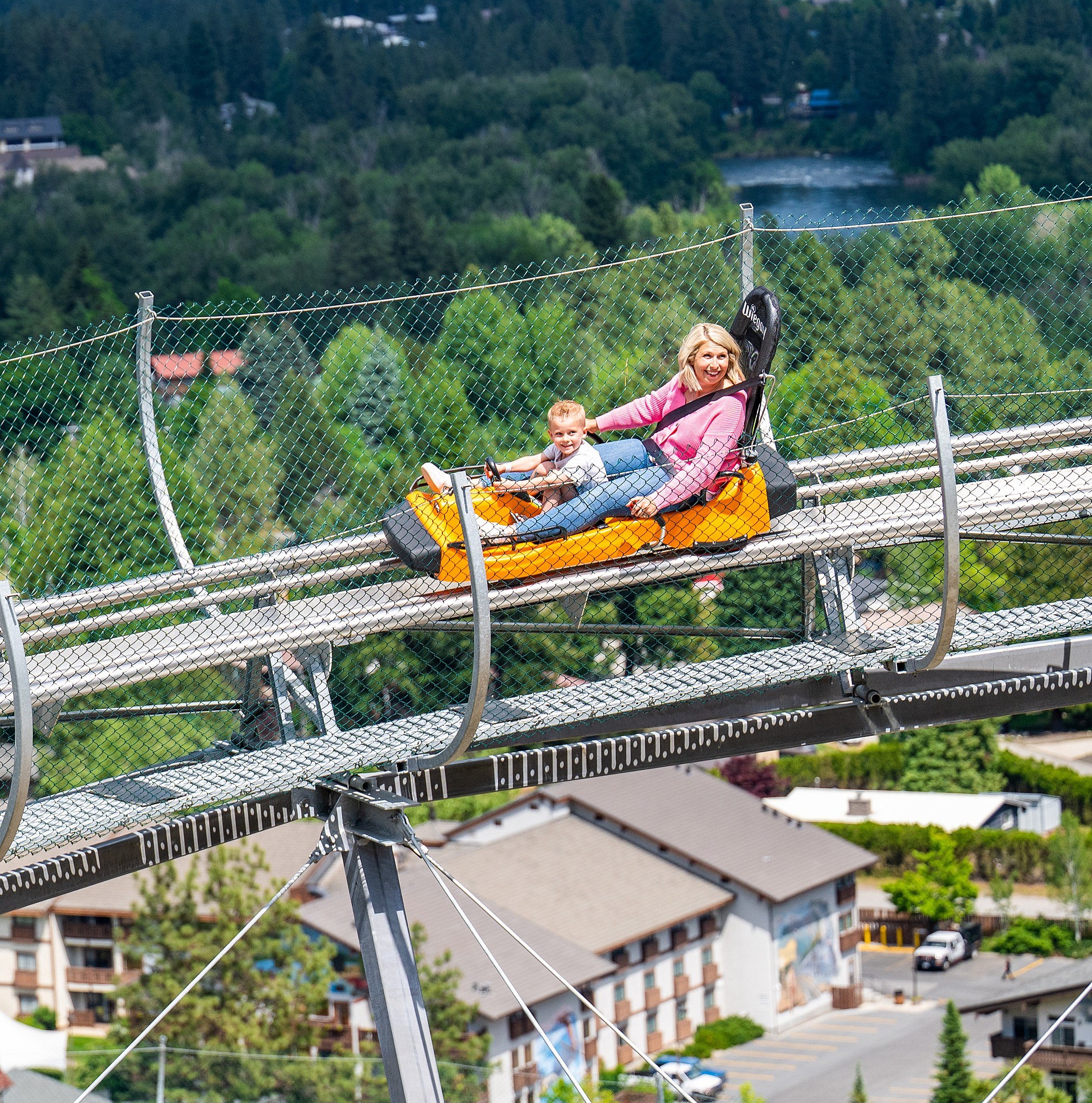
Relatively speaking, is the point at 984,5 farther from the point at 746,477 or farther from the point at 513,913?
Result: the point at 746,477

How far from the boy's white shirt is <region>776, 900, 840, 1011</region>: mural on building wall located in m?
28.2

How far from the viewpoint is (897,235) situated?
8133 millimetres

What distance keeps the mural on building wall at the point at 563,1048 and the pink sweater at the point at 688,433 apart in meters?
22.9

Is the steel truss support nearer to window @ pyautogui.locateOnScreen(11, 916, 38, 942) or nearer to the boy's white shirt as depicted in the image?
the boy's white shirt

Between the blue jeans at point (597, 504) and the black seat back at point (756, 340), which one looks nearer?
the blue jeans at point (597, 504)

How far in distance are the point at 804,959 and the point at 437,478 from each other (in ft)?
95.0

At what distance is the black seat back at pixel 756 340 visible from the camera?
7156 millimetres

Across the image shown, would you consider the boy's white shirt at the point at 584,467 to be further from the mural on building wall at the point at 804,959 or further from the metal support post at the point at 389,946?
the mural on building wall at the point at 804,959

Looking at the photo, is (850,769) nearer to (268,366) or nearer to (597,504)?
(268,366)

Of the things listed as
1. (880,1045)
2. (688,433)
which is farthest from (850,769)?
(688,433)

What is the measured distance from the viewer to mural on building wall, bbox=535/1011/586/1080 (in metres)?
29.6

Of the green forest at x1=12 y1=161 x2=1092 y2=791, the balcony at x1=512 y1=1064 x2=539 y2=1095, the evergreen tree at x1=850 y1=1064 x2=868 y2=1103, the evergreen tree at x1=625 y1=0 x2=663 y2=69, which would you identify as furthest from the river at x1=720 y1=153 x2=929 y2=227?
the green forest at x1=12 y1=161 x2=1092 y2=791

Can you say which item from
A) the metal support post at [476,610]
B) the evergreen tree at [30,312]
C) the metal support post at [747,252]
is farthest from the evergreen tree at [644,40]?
the metal support post at [476,610]

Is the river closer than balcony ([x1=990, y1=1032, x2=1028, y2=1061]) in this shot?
No
